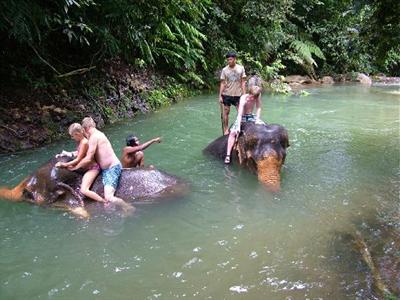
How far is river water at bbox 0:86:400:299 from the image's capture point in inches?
176

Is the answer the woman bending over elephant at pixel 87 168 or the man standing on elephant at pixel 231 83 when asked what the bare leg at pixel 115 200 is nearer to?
the woman bending over elephant at pixel 87 168

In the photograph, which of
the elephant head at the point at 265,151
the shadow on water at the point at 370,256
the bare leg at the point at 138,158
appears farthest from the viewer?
the bare leg at the point at 138,158

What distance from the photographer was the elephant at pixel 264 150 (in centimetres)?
736

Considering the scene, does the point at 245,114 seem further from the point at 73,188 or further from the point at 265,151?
the point at 73,188

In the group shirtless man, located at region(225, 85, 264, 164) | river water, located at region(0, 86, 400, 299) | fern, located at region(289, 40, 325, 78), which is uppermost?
fern, located at region(289, 40, 325, 78)

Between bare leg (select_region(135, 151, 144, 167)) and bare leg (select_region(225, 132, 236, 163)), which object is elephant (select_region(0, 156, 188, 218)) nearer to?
bare leg (select_region(135, 151, 144, 167))

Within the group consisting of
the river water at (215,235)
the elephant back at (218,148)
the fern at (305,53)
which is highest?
the fern at (305,53)

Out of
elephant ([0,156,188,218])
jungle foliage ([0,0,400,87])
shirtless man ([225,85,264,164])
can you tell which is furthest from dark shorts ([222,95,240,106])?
elephant ([0,156,188,218])

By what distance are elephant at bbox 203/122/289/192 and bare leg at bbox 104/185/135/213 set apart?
220 centimetres

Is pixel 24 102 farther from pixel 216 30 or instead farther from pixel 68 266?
pixel 216 30

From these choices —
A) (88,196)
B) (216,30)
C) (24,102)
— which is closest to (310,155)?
(88,196)

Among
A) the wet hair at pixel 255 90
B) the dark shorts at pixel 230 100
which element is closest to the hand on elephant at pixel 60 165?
the wet hair at pixel 255 90

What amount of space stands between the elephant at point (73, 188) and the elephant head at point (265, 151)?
1.35 meters

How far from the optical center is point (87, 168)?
678cm
